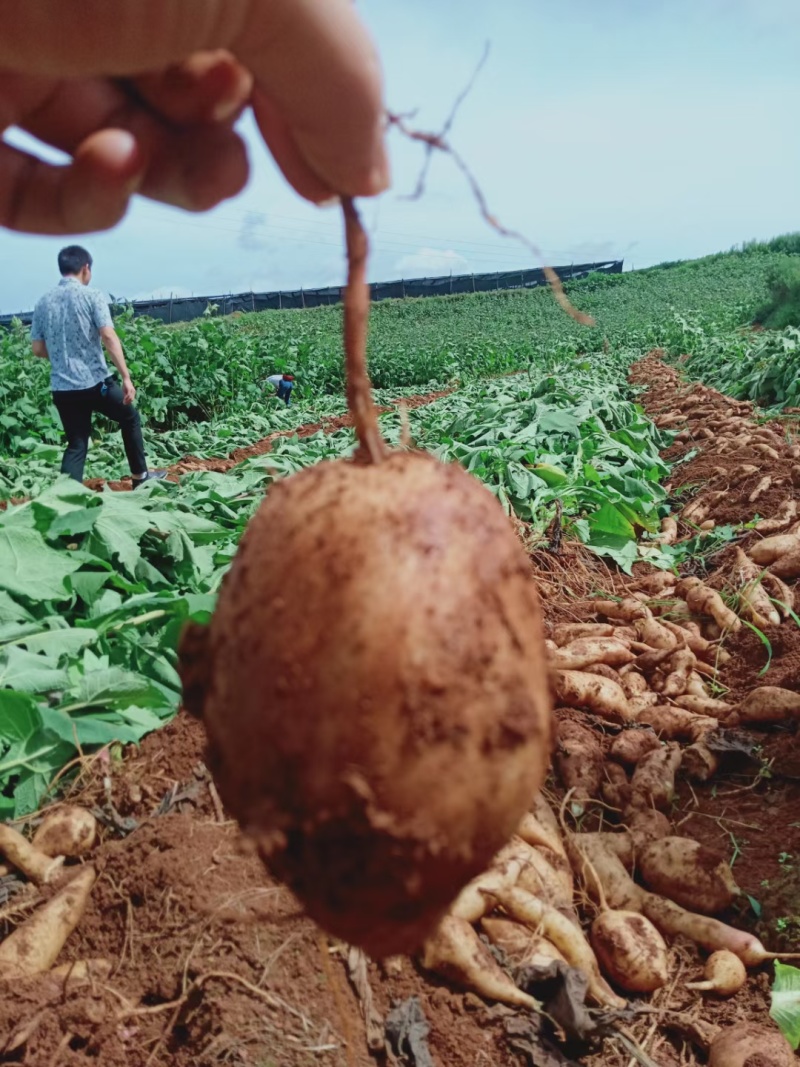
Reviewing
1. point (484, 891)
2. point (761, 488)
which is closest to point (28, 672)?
point (484, 891)

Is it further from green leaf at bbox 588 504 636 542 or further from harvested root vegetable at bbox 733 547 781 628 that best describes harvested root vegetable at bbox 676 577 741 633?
green leaf at bbox 588 504 636 542

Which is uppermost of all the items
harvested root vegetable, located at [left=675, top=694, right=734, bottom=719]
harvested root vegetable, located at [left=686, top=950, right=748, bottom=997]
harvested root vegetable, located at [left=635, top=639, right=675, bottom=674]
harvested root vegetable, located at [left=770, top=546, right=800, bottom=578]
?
harvested root vegetable, located at [left=770, top=546, right=800, bottom=578]

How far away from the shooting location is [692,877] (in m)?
2.66

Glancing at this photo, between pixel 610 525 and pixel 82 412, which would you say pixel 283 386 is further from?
pixel 610 525

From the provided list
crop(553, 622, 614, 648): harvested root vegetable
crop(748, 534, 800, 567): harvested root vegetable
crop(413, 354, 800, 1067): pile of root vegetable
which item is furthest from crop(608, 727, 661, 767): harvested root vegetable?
crop(748, 534, 800, 567): harvested root vegetable

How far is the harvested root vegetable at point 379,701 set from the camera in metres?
1.01

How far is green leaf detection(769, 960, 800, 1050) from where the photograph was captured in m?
2.22

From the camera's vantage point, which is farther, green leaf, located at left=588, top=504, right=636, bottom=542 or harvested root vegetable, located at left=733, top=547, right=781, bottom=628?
green leaf, located at left=588, top=504, right=636, bottom=542

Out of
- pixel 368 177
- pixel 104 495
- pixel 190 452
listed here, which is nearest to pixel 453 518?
pixel 368 177

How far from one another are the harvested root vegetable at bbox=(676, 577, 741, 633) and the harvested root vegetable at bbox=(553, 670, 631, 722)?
3.27ft

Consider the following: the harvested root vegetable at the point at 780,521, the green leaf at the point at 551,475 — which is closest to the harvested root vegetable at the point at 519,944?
the harvested root vegetable at the point at 780,521

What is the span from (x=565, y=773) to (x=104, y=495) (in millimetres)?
2866

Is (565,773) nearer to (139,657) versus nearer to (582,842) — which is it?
(582,842)

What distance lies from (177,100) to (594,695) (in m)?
3.01
